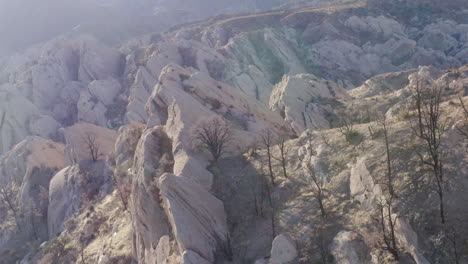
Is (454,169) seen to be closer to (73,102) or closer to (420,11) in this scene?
(73,102)

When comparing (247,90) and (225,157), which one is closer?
(225,157)

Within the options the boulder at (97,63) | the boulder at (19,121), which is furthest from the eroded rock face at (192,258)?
the boulder at (97,63)

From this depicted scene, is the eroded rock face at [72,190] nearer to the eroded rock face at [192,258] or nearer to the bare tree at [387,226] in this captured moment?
the eroded rock face at [192,258]

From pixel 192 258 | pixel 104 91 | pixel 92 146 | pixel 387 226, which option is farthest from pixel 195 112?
pixel 104 91

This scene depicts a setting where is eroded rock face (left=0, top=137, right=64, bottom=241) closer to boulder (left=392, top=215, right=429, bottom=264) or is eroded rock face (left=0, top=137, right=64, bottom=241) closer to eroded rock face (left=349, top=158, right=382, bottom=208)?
eroded rock face (left=349, top=158, right=382, bottom=208)

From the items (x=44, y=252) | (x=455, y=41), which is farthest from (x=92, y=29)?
(x=44, y=252)

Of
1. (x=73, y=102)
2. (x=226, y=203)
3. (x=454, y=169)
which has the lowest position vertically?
(x=73, y=102)

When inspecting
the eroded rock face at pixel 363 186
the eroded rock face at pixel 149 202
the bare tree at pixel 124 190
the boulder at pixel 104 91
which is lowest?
the boulder at pixel 104 91
